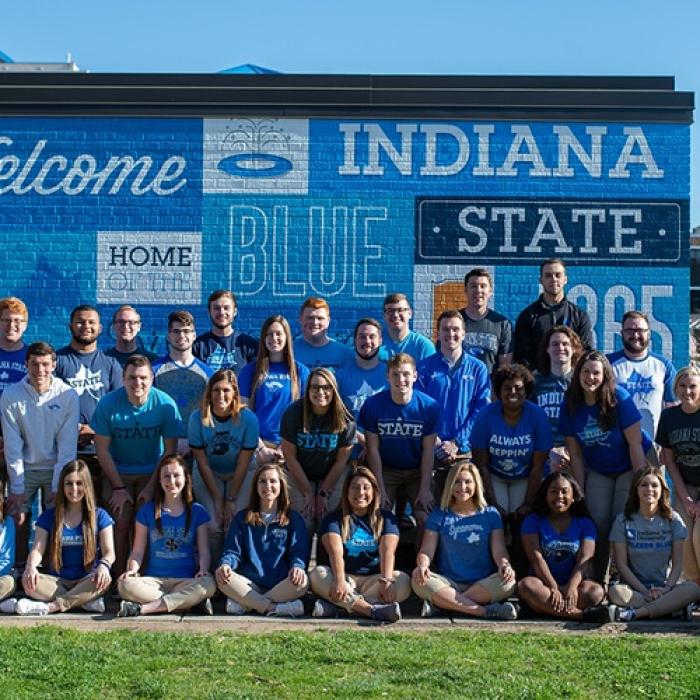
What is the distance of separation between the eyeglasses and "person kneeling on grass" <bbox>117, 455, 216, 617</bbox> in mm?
1042

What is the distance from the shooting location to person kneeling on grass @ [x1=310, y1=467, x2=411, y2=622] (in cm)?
754

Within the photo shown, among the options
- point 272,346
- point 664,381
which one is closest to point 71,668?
point 272,346

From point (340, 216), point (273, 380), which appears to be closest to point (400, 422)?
point (273, 380)

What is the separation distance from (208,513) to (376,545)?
122 cm

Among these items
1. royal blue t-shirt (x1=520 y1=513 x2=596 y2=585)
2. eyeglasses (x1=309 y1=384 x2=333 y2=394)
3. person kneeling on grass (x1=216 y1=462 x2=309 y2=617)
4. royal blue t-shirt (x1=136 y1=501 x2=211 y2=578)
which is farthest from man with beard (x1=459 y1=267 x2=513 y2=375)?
royal blue t-shirt (x1=136 y1=501 x2=211 y2=578)

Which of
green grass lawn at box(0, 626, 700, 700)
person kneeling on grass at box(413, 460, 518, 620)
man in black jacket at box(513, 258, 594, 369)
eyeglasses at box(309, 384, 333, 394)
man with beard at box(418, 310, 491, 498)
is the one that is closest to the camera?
green grass lawn at box(0, 626, 700, 700)

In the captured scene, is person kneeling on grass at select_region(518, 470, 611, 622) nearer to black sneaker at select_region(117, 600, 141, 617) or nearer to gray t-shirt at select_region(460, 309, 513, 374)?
gray t-shirt at select_region(460, 309, 513, 374)

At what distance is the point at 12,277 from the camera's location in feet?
38.2

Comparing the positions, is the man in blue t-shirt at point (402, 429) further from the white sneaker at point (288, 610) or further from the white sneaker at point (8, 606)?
the white sneaker at point (8, 606)

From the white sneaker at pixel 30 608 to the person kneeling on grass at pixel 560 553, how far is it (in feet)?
10.5

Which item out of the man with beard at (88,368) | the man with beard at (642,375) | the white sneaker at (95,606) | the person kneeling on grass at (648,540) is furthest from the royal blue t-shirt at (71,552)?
the man with beard at (642,375)

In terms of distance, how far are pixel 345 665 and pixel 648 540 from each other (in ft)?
8.57

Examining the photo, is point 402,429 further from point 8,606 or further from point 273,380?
point 8,606

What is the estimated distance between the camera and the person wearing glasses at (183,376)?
8.66 meters
